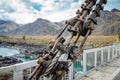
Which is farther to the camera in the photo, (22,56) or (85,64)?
(22,56)

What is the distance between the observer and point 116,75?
5039 millimetres

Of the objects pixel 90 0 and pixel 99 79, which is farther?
pixel 99 79

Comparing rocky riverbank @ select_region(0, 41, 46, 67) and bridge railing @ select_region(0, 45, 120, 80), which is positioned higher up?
bridge railing @ select_region(0, 45, 120, 80)

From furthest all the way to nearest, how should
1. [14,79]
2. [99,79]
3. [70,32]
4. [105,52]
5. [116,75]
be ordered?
1. [105,52]
2. [99,79]
3. [116,75]
4. [14,79]
5. [70,32]

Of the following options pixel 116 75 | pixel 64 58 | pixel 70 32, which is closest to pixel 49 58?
pixel 64 58

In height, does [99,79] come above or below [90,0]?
below

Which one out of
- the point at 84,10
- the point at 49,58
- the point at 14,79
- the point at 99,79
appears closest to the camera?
the point at 49,58

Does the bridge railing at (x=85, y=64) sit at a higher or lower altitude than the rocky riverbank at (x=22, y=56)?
higher

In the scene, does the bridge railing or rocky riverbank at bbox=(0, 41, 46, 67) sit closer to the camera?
the bridge railing

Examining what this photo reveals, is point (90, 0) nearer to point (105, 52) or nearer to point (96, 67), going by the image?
point (96, 67)

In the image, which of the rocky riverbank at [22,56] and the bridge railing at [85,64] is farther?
the rocky riverbank at [22,56]

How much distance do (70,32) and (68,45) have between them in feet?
0.86

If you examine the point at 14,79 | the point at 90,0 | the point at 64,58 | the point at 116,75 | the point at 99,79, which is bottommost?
the point at 99,79

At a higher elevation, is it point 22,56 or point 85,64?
point 85,64
